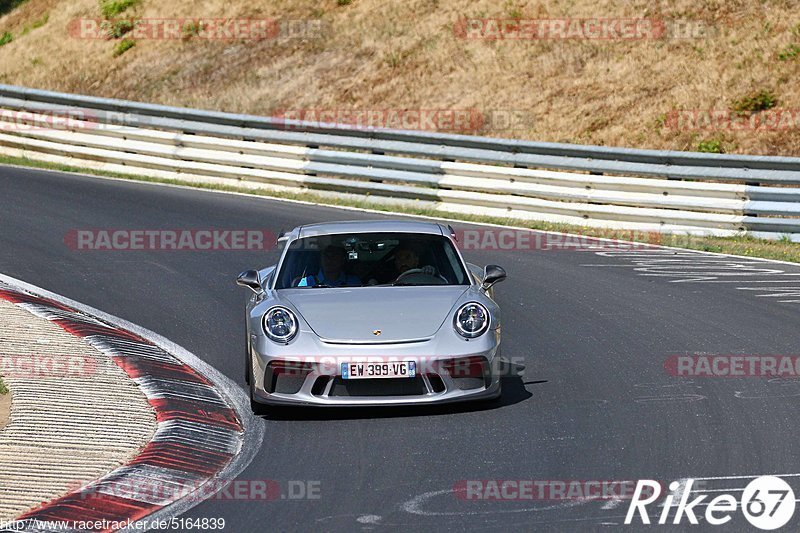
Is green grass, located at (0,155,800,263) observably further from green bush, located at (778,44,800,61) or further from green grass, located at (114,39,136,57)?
green grass, located at (114,39,136,57)

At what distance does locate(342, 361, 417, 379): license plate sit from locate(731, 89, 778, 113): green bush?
1418 centimetres

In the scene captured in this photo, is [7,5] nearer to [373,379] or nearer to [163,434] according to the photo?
[163,434]

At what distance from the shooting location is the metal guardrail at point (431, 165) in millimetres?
16000

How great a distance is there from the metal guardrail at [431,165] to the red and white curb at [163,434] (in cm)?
760

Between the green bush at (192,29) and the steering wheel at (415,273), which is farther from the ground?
the green bush at (192,29)

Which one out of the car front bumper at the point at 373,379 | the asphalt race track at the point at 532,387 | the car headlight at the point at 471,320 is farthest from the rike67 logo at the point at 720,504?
the car headlight at the point at 471,320

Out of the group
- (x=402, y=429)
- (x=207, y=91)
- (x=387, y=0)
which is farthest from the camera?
(x=387, y=0)

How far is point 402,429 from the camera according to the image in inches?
310

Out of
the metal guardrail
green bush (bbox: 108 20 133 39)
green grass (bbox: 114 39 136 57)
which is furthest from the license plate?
green bush (bbox: 108 20 133 39)

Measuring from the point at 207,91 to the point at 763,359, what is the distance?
59.6 ft

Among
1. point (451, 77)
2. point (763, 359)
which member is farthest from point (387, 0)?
point (763, 359)

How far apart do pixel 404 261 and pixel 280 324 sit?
134 centimetres

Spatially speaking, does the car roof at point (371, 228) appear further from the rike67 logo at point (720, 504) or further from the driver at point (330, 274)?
the rike67 logo at point (720, 504)

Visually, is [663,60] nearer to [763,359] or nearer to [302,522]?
[763,359]
